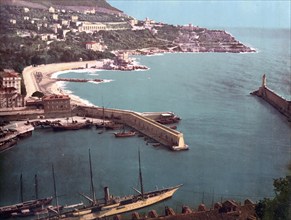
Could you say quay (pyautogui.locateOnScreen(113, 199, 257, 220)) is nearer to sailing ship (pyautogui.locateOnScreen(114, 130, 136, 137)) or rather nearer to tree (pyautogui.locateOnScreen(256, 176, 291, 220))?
tree (pyautogui.locateOnScreen(256, 176, 291, 220))

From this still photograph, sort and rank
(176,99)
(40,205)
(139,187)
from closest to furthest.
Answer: (40,205)
(139,187)
(176,99)

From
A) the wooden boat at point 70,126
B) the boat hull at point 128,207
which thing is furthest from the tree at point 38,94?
the boat hull at point 128,207

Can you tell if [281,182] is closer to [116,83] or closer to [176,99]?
[176,99]

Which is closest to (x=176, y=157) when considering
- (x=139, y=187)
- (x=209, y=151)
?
(x=209, y=151)

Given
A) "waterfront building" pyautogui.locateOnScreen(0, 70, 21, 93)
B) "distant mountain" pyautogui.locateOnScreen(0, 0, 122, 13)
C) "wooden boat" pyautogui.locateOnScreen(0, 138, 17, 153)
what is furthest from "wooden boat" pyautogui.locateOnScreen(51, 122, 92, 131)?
"distant mountain" pyautogui.locateOnScreen(0, 0, 122, 13)

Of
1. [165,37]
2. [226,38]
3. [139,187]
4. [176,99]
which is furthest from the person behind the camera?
[226,38]

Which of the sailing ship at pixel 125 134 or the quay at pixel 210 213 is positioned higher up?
the sailing ship at pixel 125 134

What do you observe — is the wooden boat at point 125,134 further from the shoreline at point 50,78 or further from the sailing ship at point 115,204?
the sailing ship at point 115,204
